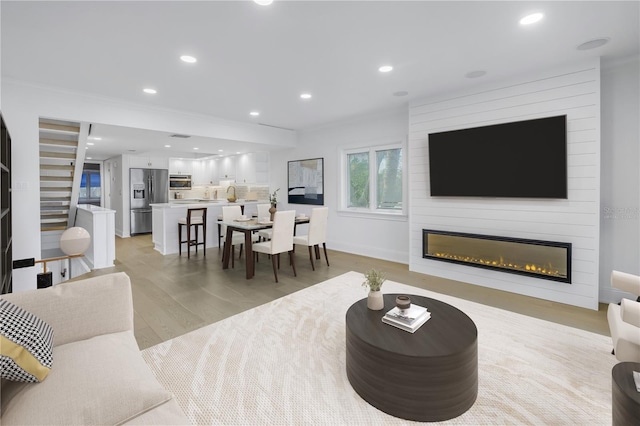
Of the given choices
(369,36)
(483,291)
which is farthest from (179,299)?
(483,291)

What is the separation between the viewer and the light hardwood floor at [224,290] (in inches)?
115

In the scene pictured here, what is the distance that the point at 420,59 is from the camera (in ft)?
10.2

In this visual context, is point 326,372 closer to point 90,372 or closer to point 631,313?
point 90,372

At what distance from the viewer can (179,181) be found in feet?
30.8

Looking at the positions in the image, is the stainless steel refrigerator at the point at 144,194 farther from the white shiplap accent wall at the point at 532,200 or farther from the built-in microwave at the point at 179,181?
the white shiplap accent wall at the point at 532,200

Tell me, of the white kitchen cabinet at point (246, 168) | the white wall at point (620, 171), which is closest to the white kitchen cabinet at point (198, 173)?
the white kitchen cabinet at point (246, 168)

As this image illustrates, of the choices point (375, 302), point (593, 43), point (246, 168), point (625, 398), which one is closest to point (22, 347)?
point (375, 302)

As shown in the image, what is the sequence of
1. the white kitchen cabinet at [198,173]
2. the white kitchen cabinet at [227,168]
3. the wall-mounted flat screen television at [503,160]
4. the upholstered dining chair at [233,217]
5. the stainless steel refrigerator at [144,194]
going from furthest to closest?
the white kitchen cabinet at [198,173], the white kitchen cabinet at [227,168], the stainless steel refrigerator at [144,194], the upholstered dining chair at [233,217], the wall-mounted flat screen television at [503,160]

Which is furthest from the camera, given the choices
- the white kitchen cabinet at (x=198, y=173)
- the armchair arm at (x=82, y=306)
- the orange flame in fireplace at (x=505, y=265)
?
the white kitchen cabinet at (x=198, y=173)

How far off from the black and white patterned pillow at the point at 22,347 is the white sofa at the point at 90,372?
0.05m

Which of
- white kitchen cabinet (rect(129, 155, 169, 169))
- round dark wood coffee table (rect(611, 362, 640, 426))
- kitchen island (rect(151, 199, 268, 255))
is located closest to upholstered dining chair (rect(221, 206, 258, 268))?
kitchen island (rect(151, 199, 268, 255))

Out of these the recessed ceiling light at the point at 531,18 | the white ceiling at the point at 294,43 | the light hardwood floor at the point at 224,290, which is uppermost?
the white ceiling at the point at 294,43

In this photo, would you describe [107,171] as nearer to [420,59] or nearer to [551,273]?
[420,59]

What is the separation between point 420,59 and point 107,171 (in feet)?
32.2
